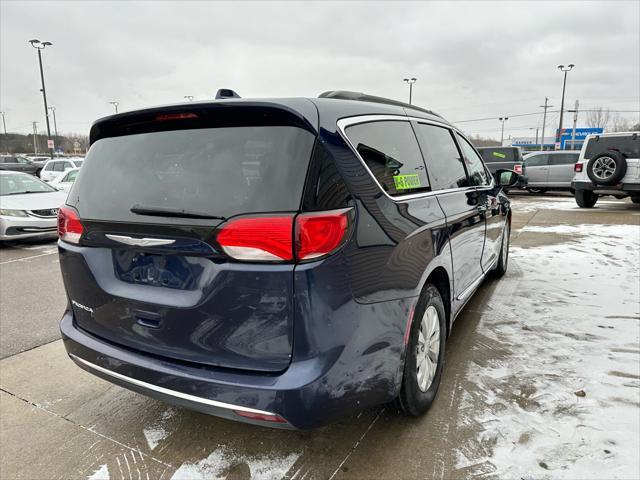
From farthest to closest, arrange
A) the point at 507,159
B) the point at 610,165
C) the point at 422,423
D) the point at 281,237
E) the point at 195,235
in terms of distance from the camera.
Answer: the point at 507,159
the point at 610,165
the point at 422,423
the point at 195,235
the point at 281,237

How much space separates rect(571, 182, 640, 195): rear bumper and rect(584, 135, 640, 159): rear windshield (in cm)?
75

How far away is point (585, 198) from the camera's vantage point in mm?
12609

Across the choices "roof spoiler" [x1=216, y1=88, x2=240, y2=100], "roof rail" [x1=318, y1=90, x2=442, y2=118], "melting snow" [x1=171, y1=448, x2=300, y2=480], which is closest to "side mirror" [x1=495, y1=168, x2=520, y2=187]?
"roof rail" [x1=318, y1=90, x2=442, y2=118]

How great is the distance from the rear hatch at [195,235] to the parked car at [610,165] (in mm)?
11927

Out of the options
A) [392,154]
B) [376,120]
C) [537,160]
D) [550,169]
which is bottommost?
[550,169]

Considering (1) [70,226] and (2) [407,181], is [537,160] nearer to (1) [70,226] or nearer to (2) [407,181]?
(2) [407,181]

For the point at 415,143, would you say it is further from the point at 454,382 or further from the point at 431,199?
the point at 454,382

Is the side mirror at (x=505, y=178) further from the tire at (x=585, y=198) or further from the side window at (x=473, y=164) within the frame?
the tire at (x=585, y=198)

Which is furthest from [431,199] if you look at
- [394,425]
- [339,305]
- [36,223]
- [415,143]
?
[36,223]

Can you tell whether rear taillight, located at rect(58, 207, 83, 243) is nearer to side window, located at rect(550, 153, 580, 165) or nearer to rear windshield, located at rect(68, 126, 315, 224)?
rear windshield, located at rect(68, 126, 315, 224)

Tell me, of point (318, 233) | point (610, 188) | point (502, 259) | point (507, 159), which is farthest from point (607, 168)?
point (318, 233)

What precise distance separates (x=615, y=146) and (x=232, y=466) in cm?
1270

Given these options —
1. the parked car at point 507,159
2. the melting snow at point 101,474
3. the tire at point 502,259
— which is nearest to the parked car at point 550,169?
the parked car at point 507,159

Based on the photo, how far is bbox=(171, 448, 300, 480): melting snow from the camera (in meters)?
2.10
